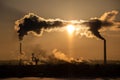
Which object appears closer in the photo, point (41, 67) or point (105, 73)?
point (105, 73)

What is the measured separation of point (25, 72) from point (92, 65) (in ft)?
18.0

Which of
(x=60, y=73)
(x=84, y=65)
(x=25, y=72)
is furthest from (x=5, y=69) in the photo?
(x=84, y=65)

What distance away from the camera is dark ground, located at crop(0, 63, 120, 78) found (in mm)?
29562

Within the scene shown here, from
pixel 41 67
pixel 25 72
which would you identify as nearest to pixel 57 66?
pixel 41 67

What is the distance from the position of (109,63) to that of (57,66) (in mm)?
3926

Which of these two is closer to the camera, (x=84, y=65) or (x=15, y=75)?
(x=15, y=75)

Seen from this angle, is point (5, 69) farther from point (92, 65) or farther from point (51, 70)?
point (92, 65)

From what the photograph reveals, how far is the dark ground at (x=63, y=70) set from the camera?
1164 inches

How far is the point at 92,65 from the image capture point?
32938 millimetres

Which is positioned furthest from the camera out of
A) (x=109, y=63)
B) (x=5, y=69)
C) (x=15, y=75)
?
(x=109, y=63)

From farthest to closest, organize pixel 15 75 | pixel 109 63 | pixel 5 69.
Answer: pixel 109 63, pixel 5 69, pixel 15 75

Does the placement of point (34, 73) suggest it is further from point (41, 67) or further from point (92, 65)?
point (92, 65)

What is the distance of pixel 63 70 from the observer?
32.1m

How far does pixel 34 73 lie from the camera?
30656 millimetres
